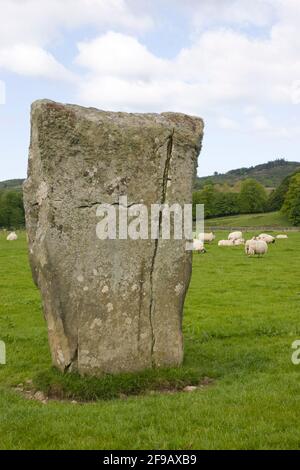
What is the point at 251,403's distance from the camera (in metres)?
7.94

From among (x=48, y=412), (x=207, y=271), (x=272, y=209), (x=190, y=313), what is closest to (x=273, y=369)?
(x=48, y=412)

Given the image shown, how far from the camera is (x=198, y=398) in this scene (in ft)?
27.2

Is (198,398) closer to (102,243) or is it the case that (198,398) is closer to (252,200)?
(102,243)

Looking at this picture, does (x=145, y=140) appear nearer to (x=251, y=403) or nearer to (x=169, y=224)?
(x=169, y=224)

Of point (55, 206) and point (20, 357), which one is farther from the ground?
point (55, 206)

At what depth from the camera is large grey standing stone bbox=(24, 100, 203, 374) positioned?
358 inches

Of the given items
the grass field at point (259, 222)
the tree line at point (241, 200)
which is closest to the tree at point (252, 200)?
the tree line at point (241, 200)

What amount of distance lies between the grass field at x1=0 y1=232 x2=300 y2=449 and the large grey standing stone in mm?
713

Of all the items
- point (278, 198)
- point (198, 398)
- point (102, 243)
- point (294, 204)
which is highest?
point (278, 198)

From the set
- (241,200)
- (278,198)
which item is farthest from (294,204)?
(241,200)

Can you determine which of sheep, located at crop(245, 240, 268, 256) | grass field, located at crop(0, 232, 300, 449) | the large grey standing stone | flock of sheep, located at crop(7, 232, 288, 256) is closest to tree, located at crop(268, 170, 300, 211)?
flock of sheep, located at crop(7, 232, 288, 256)

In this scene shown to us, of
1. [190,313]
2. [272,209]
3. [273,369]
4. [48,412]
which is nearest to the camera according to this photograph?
[48,412]

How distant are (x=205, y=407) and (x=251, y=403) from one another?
2.25ft

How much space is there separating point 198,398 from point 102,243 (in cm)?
295
